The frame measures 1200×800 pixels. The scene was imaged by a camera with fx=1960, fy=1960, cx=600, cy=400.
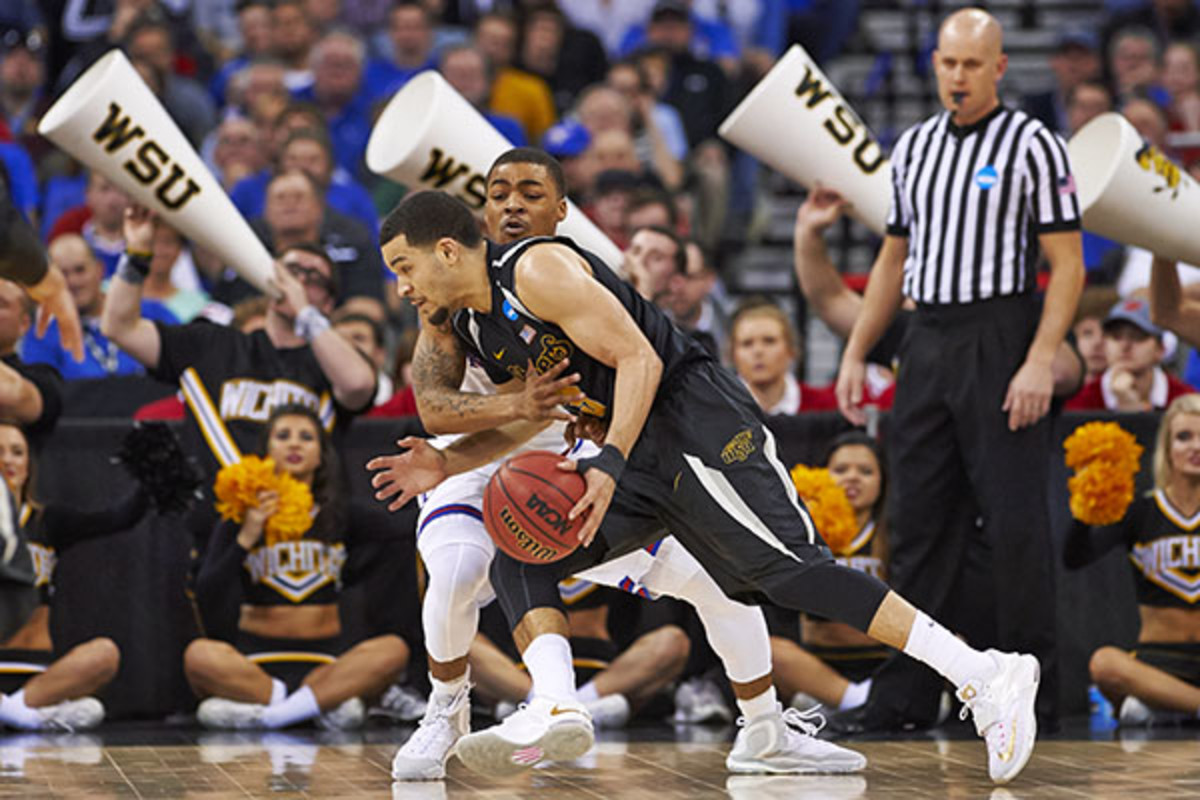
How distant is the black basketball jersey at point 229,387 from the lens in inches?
308

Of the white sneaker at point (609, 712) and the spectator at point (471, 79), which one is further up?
the spectator at point (471, 79)

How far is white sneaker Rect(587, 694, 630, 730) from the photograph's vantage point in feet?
24.1

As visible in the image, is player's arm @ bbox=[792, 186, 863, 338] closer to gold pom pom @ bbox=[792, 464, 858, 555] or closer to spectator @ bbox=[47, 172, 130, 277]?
gold pom pom @ bbox=[792, 464, 858, 555]

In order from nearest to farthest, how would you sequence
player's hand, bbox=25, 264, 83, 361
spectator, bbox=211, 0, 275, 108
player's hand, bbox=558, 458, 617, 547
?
player's hand, bbox=558, 458, 617, 547 → player's hand, bbox=25, 264, 83, 361 → spectator, bbox=211, 0, 275, 108

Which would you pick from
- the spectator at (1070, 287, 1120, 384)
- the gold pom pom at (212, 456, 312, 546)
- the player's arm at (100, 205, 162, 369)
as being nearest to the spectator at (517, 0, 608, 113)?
the spectator at (1070, 287, 1120, 384)

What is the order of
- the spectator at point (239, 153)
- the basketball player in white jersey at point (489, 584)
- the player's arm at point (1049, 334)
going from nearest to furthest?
the basketball player in white jersey at point (489, 584)
the player's arm at point (1049, 334)
the spectator at point (239, 153)

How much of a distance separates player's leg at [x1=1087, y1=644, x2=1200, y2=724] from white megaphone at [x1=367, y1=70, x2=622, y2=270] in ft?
7.89

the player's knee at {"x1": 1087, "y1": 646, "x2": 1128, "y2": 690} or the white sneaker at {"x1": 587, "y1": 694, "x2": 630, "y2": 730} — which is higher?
the player's knee at {"x1": 1087, "y1": 646, "x2": 1128, "y2": 690}

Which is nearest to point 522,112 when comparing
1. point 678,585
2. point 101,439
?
point 101,439

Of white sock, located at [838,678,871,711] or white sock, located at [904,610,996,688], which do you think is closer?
white sock, located at [904,610,996,688]

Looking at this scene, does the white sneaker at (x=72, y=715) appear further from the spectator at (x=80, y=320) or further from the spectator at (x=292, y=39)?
the spectator at (x=292, y=39)

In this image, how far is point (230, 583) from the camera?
24.7 feet

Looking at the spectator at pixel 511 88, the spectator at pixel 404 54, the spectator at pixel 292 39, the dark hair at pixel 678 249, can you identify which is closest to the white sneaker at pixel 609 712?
the dark hair at pixel 678 249

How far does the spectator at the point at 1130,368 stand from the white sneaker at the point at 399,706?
2990mm
